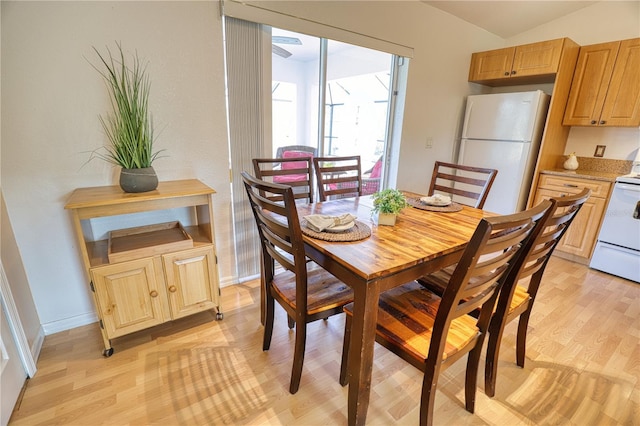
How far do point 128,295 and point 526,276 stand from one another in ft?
6.30

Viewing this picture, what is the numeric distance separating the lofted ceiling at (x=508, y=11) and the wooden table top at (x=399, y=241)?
2.26m

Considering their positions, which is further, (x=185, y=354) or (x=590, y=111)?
(x=590, y=111)

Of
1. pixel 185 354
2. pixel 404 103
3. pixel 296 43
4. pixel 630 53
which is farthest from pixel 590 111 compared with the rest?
pixel 185 354

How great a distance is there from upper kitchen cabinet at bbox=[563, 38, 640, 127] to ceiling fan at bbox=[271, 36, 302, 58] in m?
2.76

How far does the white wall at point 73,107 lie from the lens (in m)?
1.42

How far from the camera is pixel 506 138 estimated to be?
9.92 feet

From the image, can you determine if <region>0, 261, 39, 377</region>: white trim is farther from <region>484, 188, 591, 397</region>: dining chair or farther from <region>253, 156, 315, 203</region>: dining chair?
<region>484, 188, 591, 397</region>: dining chair

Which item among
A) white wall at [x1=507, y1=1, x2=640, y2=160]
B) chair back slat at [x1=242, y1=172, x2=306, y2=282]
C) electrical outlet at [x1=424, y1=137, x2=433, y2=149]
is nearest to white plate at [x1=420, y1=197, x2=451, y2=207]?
chair back slat at [x1=242, y1=172, x2=306, y2=282]

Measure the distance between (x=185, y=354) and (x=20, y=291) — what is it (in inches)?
35.0

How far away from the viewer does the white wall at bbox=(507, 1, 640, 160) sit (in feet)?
8.91

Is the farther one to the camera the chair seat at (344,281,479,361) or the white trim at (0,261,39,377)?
the white trim at (0,261,39,377)

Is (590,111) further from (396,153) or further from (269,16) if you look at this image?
(269,16)

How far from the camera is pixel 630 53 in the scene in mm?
2512

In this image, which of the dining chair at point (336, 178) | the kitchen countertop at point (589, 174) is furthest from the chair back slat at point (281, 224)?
the kitchen countertop at point (589, 174)
